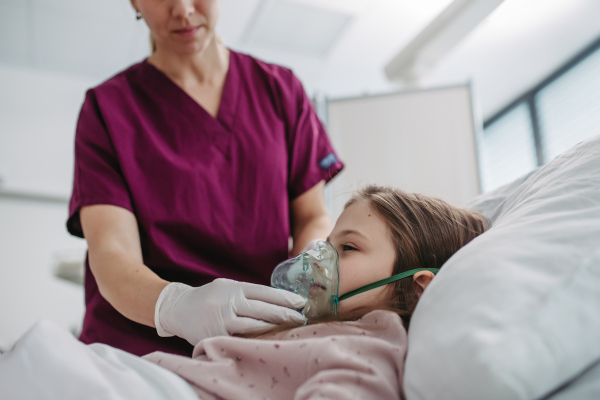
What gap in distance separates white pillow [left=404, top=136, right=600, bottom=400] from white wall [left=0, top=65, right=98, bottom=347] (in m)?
3.51

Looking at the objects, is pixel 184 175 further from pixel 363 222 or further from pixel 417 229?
pixel 417 229

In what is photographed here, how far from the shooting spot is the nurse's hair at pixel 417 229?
3.29 ft

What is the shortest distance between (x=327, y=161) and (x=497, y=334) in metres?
1.03

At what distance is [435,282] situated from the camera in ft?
2.39

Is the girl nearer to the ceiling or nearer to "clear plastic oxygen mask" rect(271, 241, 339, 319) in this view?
"clear plastic oxygen mask" rect(271, 241, 339, 319)

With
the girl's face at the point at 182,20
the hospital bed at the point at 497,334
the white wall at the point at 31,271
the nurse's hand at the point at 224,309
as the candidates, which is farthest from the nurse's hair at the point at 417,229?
the white wall at the point at 31,271

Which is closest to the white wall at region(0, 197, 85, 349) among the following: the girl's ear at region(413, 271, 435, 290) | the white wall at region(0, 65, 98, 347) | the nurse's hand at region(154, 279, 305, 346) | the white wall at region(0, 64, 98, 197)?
the white wall at region(0, 65, 98, 347)

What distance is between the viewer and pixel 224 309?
894 mm

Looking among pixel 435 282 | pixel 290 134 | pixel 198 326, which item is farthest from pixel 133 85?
pixel 435 282

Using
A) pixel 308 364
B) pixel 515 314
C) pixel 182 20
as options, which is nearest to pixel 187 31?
pixel 182 20

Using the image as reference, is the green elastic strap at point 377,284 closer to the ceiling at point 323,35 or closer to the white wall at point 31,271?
the ceiling at point 323,35

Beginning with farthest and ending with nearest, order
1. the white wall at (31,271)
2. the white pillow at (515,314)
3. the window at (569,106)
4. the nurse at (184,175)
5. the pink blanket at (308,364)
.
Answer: the window at (569,106) → the white wall at (31,271) → the nurse at (184,175) → the pink blanket at (308,364) → the white pillow at (515,314)

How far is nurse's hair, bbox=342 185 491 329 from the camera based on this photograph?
100 centimetres

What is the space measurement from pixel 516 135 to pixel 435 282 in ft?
15.7
